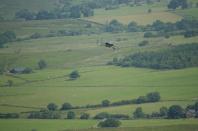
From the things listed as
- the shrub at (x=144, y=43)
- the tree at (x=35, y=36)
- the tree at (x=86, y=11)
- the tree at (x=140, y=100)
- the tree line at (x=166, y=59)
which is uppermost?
the tree at (x=86, y=11)

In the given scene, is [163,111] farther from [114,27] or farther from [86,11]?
[86,11]

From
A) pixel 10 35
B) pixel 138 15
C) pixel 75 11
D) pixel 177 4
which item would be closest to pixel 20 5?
pixel 75 11

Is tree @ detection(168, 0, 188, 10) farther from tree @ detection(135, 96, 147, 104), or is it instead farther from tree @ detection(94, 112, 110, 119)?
tree @ detection(94, 112, 110, 119)

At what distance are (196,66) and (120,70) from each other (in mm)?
4474

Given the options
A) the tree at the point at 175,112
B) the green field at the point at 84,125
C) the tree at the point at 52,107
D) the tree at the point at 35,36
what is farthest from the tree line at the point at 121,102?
the tree at the point at 35,36

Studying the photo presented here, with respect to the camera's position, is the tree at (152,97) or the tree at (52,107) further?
the tree at (52,107)

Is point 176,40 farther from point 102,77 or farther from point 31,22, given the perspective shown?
point 31,22

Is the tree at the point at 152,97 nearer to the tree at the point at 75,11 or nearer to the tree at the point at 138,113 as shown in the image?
the tree at the point at 138,113

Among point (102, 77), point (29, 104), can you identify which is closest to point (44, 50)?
point (102, 77)

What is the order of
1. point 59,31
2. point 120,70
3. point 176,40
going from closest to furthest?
point 120,70, point 176,40, point 59,31

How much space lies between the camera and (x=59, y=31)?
63.5 meters

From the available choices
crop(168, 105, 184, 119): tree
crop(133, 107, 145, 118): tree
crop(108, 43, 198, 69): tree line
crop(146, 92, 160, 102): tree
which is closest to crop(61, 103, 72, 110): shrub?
crop(146, 92, 160, 102): tree

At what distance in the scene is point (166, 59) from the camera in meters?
52.3

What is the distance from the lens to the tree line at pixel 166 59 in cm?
5094
